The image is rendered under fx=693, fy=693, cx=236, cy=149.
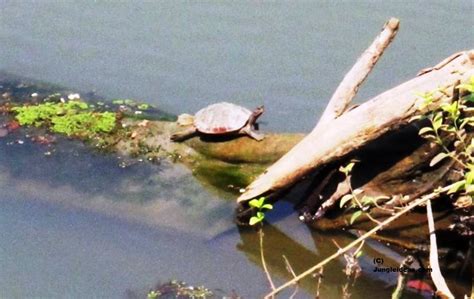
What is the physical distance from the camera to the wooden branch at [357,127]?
3.91m

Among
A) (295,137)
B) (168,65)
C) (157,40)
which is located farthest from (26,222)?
(157,40)

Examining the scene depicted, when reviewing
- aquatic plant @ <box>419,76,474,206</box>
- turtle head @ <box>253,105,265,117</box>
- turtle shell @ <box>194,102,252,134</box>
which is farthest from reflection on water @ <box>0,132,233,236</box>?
aquatic plant @ <box>419,76,474,206</box>

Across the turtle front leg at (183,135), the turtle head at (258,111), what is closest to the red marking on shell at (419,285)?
the turtle head at (258,111)

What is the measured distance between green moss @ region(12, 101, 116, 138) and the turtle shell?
0.68m

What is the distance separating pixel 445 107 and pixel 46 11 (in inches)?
194

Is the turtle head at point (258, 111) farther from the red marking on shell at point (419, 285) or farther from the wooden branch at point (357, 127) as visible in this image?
the red marking on shell at point (419, 285)

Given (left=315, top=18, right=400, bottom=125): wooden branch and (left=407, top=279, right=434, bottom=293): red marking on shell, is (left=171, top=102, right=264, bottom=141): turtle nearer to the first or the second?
(left=315, top=18, right=400, bottom=125): wooden branch

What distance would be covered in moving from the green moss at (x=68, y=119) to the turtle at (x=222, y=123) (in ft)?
1.81

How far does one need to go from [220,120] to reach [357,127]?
1157 millimetres

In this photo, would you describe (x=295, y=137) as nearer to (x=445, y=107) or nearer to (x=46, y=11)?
A: (x=445, y=107)

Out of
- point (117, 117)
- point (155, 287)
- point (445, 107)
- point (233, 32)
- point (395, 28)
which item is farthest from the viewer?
point (233, 32)

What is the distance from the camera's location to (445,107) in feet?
10.5

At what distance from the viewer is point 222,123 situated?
190 inches

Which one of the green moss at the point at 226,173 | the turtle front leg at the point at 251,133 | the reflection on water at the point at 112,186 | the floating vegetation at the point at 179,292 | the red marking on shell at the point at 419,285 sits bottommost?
the floating vegetation at the point at 179,292
